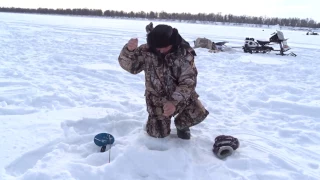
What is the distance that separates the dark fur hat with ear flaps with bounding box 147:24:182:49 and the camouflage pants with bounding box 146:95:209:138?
0.62m

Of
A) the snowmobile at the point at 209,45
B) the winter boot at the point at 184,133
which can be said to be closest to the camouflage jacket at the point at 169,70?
the winter boot at the point at 184,133

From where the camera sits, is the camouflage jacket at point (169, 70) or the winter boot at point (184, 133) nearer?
the camouflage jacket at point (169, 70)

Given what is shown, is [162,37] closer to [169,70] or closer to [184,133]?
[169,70]

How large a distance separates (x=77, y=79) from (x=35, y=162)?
10.5 ft

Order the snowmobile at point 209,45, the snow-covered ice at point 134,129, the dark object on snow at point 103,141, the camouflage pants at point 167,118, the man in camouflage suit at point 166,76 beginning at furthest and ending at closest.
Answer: the snowmobile at point 209,45
the camouflage pants at point 167,118
the dark object on snow at point 103,141
the man in camouflage suit at point 166,76
the snow-covered ice at point 134,129

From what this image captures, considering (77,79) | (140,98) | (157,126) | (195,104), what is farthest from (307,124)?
(77,79)

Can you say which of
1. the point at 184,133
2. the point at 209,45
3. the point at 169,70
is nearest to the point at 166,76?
the point at 169,70

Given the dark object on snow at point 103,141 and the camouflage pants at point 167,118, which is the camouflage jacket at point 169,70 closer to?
the camouflage pants at point 167,118

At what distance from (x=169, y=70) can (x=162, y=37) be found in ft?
1.17

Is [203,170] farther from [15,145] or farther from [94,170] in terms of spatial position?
[15,145]

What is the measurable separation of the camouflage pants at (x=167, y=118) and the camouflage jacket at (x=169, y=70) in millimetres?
103

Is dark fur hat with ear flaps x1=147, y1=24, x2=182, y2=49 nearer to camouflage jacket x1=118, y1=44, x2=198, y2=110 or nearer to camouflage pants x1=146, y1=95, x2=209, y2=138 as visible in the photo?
camouflage jacket x1=118, y1=44, x2=198, y2=110

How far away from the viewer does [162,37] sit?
8.51 feet

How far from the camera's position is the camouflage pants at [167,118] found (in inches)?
117
